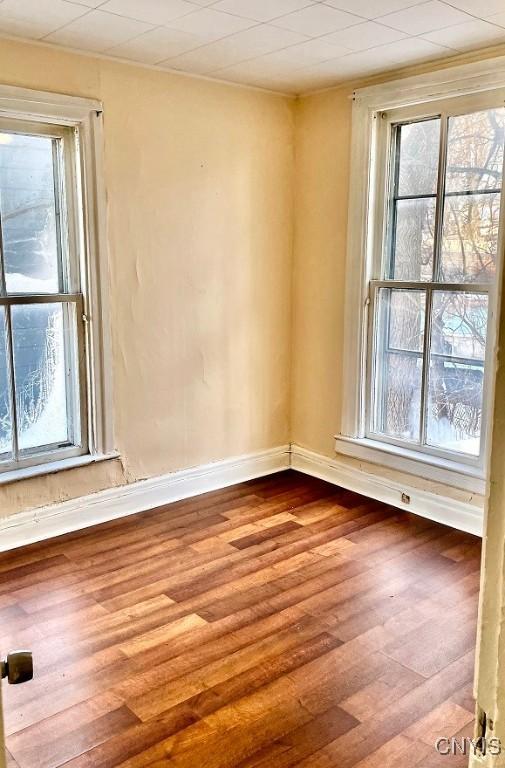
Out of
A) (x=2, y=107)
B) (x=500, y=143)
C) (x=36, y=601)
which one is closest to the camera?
(x=36, y=601)

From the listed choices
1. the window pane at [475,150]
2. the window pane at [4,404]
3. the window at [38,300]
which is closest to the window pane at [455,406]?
the window pane at [475,150]

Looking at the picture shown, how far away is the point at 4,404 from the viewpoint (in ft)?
10.4

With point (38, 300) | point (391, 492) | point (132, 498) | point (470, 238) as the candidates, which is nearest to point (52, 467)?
point (132, 498)

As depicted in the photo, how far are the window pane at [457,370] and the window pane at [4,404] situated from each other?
2.13 meters

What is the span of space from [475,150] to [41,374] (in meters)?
2.37

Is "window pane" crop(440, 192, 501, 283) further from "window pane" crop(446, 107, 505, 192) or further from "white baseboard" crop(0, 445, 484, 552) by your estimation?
"white baseboard" crop(0, 445, 484, 552)

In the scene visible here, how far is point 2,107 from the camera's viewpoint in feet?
9.52

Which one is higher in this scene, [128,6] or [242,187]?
[128,6]

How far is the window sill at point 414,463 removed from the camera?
331 centimetres

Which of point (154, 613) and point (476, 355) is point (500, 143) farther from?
point (154, 613)

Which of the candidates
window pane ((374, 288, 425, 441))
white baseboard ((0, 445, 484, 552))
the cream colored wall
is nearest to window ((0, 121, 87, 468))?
the cream colored wall

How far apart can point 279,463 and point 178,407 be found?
0.89 meters

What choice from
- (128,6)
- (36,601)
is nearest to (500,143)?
(128,6)

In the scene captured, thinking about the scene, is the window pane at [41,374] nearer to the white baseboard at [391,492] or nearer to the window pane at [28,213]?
the window pane at [28,213]
